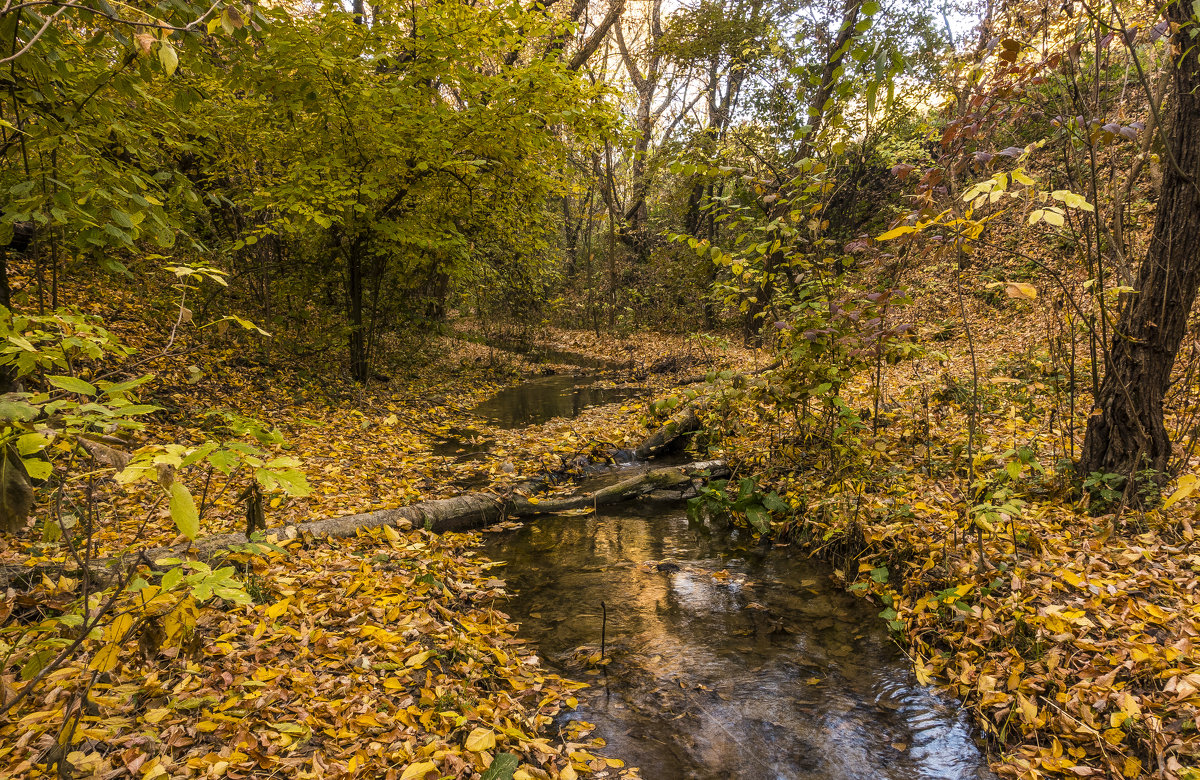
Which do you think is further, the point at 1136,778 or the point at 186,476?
the point at 186,476

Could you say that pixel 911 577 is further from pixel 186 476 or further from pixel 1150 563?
pixel 186 476

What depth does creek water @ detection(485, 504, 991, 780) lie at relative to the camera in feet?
9.52

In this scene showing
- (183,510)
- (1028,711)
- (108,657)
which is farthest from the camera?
(1028,711)

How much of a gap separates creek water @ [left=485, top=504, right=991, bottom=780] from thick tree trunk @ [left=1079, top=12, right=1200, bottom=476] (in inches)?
87.0

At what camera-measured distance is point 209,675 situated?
101 inches

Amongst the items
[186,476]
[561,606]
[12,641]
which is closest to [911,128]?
[561,606]

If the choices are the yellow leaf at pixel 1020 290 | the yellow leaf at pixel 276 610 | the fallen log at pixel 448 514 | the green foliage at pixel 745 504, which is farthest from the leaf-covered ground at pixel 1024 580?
the yellow leaf at pixel 276 610

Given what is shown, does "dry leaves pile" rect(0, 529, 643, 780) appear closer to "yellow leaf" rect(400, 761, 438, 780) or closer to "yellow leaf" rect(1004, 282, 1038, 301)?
"yellow leaf" rect(400, 761, 438, 780)

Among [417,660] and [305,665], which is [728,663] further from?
[305,665]

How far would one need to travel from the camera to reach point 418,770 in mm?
2232

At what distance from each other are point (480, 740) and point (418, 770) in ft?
1.06

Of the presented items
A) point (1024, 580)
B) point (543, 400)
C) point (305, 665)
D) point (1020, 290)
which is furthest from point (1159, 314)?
point (543, 400)

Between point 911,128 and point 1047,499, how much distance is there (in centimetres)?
1487

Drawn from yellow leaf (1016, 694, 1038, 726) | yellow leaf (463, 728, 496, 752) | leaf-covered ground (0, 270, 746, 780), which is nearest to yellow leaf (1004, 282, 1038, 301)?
yellow leaf (1016, 694, 1038, 726)
